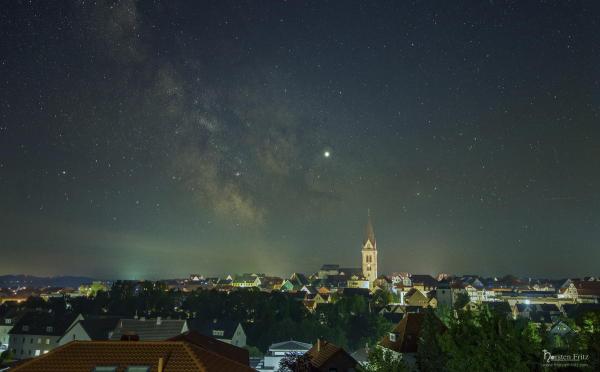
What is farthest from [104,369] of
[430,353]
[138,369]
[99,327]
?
[99,327]

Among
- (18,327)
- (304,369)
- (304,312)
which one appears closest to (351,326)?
(304,312)

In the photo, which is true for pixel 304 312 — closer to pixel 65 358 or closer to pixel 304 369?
pixel 304 369

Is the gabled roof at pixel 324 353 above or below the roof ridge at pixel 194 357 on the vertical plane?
below

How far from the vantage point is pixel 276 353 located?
66750mm

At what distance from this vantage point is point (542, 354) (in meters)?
21.8

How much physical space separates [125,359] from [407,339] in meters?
31.6

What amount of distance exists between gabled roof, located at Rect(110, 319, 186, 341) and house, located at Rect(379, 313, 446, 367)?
35322mm

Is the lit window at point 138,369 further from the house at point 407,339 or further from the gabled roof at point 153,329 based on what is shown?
the gabled roof at point 153,329

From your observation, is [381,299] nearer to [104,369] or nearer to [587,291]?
[587,291]

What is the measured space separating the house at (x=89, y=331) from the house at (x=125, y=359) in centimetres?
5641

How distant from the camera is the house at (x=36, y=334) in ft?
277

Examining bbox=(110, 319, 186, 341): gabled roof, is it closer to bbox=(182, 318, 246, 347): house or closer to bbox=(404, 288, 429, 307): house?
bbox=(182, 318, 246, 347): house

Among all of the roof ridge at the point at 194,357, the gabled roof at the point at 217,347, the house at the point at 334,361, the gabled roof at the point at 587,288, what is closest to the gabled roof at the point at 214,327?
the gabled roof at the point at 217,347

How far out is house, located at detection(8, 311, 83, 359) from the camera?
8456 cm
